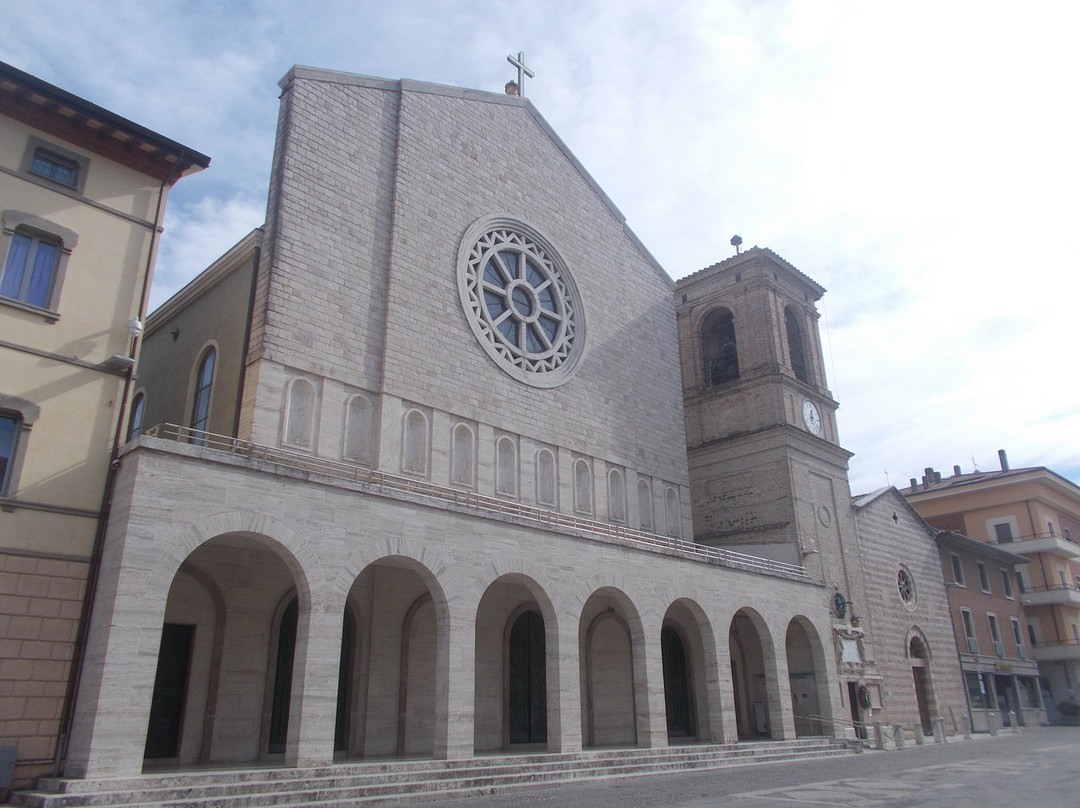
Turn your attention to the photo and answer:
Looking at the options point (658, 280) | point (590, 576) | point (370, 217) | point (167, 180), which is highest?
point (658, 280)

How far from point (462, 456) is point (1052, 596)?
35.3 meters

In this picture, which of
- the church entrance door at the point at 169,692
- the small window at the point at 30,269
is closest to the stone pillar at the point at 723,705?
the church entrance door at the point at 169,692

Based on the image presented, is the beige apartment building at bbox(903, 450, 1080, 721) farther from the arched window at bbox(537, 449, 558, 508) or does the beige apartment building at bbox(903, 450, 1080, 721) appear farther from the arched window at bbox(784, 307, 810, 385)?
the arched window at bbox(537, 449, 558, 508)

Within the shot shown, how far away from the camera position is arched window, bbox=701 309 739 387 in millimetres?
30344

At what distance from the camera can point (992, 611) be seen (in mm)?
37094

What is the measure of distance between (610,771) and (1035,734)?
80.4 ft

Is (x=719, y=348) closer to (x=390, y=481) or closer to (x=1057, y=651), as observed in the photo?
(x=390, y=481)

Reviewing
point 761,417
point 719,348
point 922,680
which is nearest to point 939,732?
point 922,680

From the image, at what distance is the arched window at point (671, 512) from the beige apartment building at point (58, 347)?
50.0 feet

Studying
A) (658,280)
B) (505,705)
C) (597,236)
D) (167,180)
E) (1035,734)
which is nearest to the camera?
(167,180)

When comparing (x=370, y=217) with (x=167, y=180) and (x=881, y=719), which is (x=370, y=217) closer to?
(x=167, y=180)

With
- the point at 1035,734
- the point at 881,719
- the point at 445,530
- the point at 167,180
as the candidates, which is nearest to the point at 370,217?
the point at 167,180

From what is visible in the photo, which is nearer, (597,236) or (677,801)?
(677,801)

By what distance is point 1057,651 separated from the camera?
4000cm
